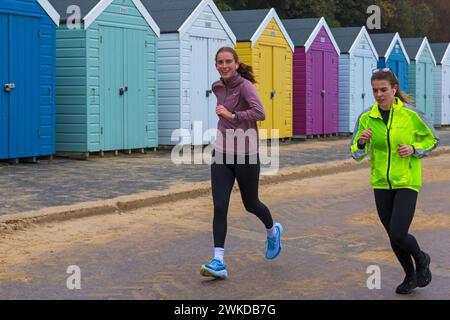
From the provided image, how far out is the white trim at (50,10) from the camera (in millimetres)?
15539

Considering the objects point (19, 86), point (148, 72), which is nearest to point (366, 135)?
point (19, 86)

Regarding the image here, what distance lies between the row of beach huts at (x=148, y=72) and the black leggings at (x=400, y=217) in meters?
9.72

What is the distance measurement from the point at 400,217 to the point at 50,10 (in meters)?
10.9

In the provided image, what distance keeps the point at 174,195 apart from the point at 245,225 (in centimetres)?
215

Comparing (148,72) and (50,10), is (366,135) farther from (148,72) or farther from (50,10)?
(148,72)

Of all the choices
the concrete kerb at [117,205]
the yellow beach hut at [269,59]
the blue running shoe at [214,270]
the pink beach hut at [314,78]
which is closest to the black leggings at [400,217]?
the blue running shoe at [214,270]

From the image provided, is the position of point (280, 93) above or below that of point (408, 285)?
above

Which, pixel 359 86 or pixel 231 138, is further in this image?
pixel 359 86

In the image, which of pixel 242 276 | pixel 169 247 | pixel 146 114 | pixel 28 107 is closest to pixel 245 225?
pixel 169 247

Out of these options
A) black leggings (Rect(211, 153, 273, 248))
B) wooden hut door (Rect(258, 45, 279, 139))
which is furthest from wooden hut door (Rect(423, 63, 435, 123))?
black leggings (Rect(211, 153, 273, 248))

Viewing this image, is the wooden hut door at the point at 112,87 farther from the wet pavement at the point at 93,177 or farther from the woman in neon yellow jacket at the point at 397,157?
the woman in neon yellow jacket at the point at 397,157

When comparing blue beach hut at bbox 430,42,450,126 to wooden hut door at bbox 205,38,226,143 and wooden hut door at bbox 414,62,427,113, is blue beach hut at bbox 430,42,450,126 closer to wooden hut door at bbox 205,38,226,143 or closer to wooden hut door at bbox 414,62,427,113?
wooden hut door at bbox 414,62,427,113

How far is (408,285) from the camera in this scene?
6234mm

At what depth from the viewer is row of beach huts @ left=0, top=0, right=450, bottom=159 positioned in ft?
50.3
